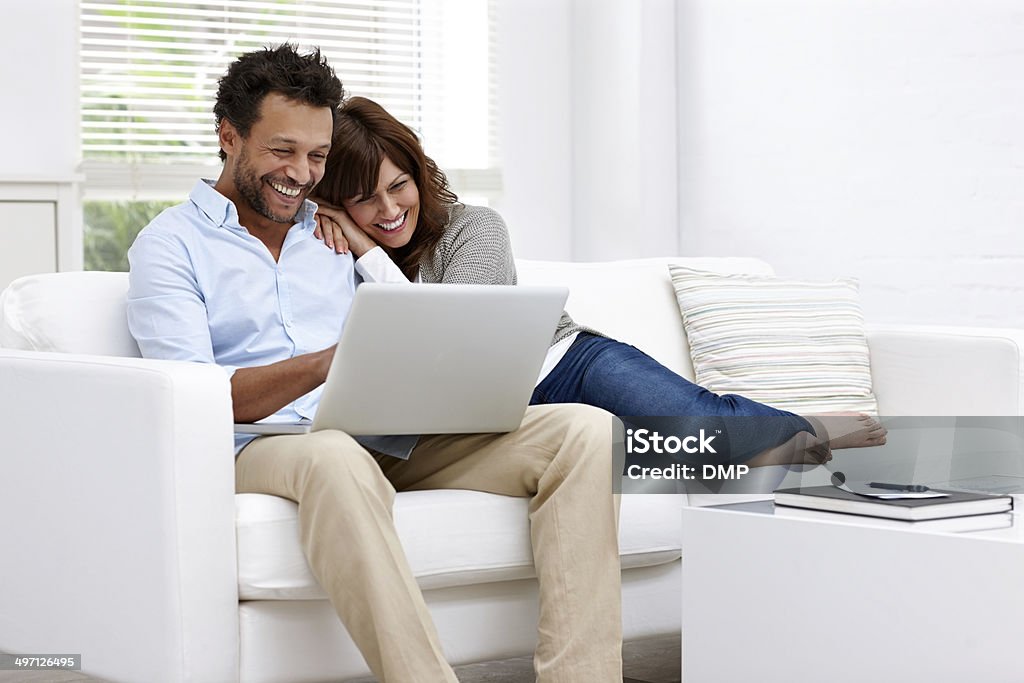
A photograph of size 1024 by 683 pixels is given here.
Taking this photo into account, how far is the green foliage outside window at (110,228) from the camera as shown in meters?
4.11

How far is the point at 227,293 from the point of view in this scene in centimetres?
218

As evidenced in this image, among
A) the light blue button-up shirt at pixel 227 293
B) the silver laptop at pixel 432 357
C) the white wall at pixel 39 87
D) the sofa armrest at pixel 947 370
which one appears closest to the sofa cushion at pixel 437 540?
the silver laptop at pixel 432 357

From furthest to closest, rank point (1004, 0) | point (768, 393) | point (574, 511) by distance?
point (1004, 0) → point (768, 393) → point (574, 511)

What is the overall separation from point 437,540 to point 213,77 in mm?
2536

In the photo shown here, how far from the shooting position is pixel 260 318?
2203mm

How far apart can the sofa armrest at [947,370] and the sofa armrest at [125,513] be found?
160 centimetres

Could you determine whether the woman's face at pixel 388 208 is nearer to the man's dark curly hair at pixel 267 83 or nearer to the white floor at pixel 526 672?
the man's dark curly hair at pixel 267 83

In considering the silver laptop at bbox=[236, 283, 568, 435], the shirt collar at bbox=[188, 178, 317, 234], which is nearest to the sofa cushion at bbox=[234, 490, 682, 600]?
the silver laptop at bbox=[236, 283, 568, 435]

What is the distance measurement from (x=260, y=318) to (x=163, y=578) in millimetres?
558

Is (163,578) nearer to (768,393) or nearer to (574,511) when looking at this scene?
(574,511)

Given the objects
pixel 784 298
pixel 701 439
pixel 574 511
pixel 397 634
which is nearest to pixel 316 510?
pixel 397 634

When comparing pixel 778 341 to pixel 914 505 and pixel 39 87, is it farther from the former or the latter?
pixel 39 87

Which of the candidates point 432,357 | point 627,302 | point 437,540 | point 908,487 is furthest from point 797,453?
point 432,357

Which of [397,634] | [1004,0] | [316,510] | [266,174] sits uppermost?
[1004,0]
